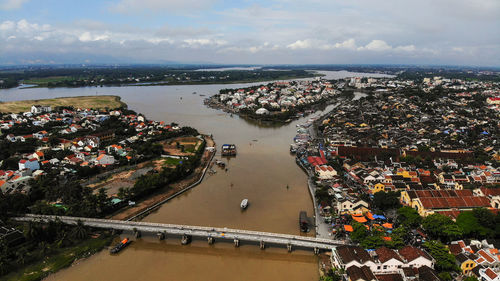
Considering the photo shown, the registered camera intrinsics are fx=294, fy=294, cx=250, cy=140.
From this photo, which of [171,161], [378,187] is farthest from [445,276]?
[171,161]

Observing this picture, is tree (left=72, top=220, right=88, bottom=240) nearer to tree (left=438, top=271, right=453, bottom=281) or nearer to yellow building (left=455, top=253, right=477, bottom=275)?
tree (left=438, top=271, right=453, bottom=281)

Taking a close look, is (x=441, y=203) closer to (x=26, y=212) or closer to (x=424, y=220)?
(x=424, y=220)

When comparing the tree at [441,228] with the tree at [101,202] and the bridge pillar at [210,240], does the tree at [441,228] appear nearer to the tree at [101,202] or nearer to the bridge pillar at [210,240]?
the bridge pillar at [210,240]

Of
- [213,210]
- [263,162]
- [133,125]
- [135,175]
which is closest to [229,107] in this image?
[133,125]

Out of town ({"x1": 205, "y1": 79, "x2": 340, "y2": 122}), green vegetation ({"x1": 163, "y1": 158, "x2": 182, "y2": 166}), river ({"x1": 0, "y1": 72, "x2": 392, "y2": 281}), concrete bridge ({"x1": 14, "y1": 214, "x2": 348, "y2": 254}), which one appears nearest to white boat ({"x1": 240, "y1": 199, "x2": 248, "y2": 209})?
river ({"x1": 0, "y1": 72, "x2": 392, "y2": 281})

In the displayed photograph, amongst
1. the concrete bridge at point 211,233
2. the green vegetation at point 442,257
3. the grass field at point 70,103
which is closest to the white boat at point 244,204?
the concrete bridge at point 211,233

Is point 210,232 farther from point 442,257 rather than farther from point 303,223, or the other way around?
point 442,257

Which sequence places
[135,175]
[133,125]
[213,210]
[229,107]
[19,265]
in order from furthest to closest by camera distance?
[229,107], [133,125], [135,175], [213,210], [19,265]
